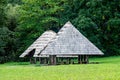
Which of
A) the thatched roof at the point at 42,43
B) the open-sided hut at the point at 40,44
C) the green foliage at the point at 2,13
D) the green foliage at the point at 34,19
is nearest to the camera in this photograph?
the thatched roof at the point at 42,43

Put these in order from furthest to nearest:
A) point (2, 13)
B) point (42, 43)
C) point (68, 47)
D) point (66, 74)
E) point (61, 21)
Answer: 1. point (61, 21)
2. point (2, 13)
3. point (42, 43)
4. point (68, 47)
5. point (66, 74)

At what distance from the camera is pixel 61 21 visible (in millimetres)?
53781

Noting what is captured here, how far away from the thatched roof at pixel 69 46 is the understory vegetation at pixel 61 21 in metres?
13.2

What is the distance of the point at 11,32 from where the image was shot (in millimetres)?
51844

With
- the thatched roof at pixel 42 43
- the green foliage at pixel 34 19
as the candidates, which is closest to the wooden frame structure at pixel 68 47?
the thatched roof at pixel 42 43

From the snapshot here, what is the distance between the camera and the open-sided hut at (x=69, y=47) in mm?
36812

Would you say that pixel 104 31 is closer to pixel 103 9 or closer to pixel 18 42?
pixel 103 9

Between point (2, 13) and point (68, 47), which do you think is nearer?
point (68, 47)

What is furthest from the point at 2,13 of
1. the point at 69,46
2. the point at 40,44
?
the point at 69,46

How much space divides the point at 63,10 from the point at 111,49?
8.10m

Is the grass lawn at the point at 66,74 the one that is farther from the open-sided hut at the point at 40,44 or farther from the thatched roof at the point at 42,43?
the open-sided hut at the point at 40,44

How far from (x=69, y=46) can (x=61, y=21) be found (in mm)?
16677

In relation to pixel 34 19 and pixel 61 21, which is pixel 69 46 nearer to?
pixel 61 21

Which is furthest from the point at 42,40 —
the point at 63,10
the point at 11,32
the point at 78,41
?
the point at 63,10
